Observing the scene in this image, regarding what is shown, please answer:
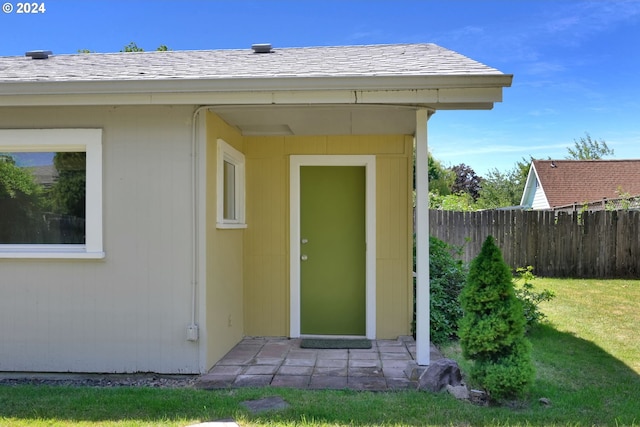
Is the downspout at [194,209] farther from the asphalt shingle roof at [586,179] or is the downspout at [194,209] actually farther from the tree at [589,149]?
the tree at [589,149]

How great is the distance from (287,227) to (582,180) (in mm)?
18530

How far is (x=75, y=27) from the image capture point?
16.7 metres

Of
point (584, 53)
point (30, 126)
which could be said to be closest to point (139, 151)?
point (30, 126)

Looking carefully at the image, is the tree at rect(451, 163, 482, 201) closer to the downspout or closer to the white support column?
the white support column

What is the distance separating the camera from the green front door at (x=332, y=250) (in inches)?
248

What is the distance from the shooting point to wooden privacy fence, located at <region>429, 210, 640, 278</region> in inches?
432

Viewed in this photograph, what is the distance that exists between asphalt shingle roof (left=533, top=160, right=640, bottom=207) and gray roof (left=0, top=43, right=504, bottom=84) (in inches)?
649

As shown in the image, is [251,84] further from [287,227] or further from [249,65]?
[287,227]

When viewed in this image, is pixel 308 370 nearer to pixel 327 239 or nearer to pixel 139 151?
pixel 327 239

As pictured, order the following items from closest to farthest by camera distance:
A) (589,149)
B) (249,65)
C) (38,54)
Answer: (249,65) < (38,54) < (589,149)

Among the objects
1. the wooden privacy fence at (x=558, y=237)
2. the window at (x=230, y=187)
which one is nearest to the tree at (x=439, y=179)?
the wooden privacy fence at (x=558, y=237)

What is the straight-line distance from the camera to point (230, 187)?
577 cm

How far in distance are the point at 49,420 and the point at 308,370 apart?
86.3 inches

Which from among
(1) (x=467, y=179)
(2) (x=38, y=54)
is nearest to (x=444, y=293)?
(2) (x=38, y=54)
